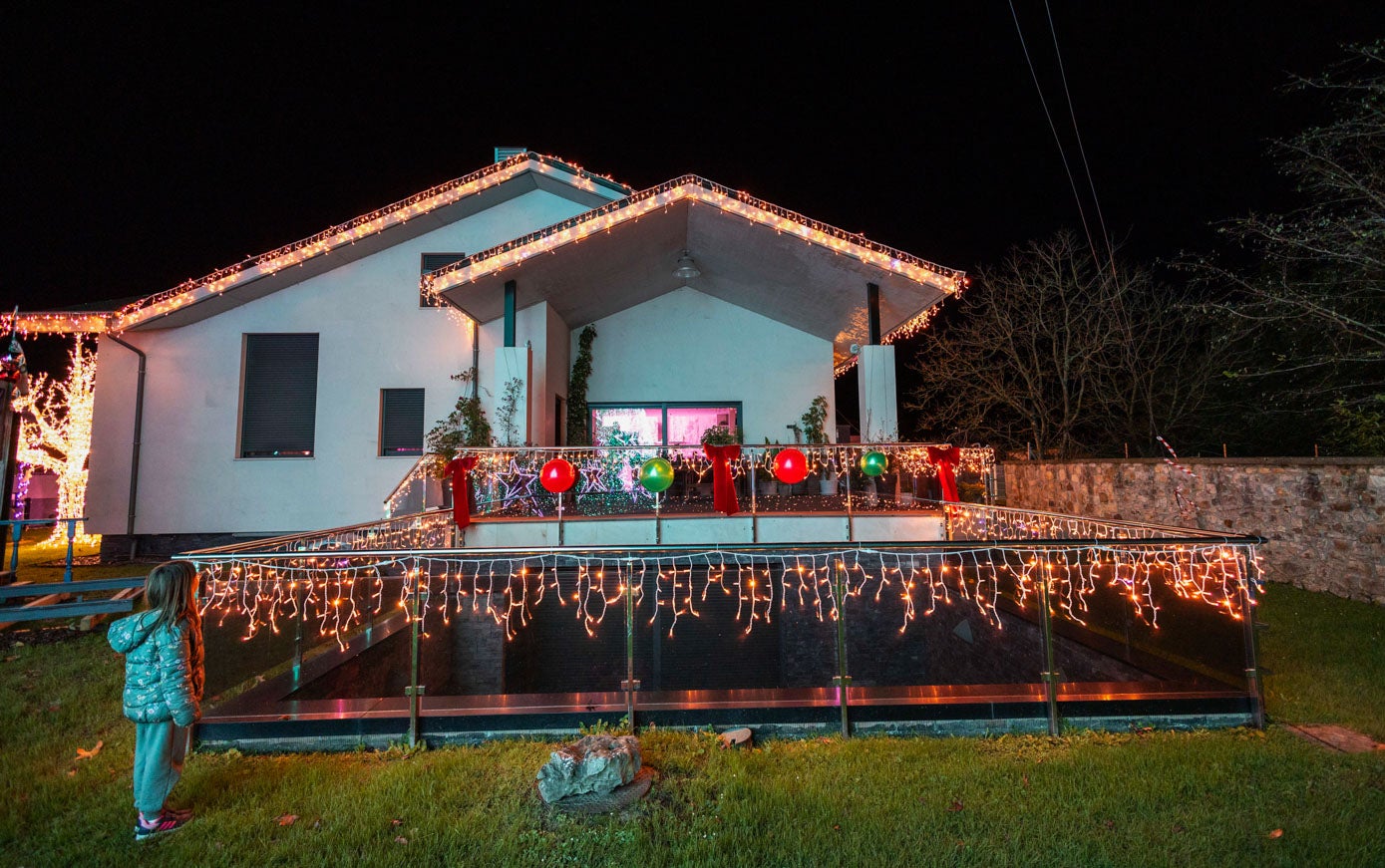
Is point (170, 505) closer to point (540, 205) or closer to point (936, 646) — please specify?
point (540, 205)

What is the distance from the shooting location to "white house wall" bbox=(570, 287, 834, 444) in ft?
46.3

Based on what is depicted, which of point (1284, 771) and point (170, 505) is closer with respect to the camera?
point (1284, 771)

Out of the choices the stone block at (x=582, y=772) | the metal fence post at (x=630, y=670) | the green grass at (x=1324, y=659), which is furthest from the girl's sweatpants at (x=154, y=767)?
the green grass at (x=1324, y=659)

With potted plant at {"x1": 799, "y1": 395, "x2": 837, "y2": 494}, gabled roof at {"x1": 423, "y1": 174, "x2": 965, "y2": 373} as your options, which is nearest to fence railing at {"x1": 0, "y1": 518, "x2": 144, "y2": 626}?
gabled roof at {"x1": 423, "y1": 174, "x2": 965, "y2": 373}

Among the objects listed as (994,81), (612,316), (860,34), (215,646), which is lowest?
(215,646)

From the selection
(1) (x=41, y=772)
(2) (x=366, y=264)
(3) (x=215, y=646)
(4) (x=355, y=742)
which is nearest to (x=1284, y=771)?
(4) (x=355, y=742)

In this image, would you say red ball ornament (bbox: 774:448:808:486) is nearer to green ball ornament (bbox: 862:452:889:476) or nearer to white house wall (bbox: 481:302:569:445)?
green ball ornament (bbox: 862:452:889:476)

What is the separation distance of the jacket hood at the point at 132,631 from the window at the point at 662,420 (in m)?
10.9

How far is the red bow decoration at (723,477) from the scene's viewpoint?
9.45 m

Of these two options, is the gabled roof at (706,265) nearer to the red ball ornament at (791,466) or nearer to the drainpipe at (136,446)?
the red ball ornament at (791,466)

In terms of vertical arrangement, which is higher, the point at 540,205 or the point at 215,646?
the point at 540,205

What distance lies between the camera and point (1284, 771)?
11.8 feet

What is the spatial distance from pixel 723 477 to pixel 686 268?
503cm

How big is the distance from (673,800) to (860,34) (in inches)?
666
